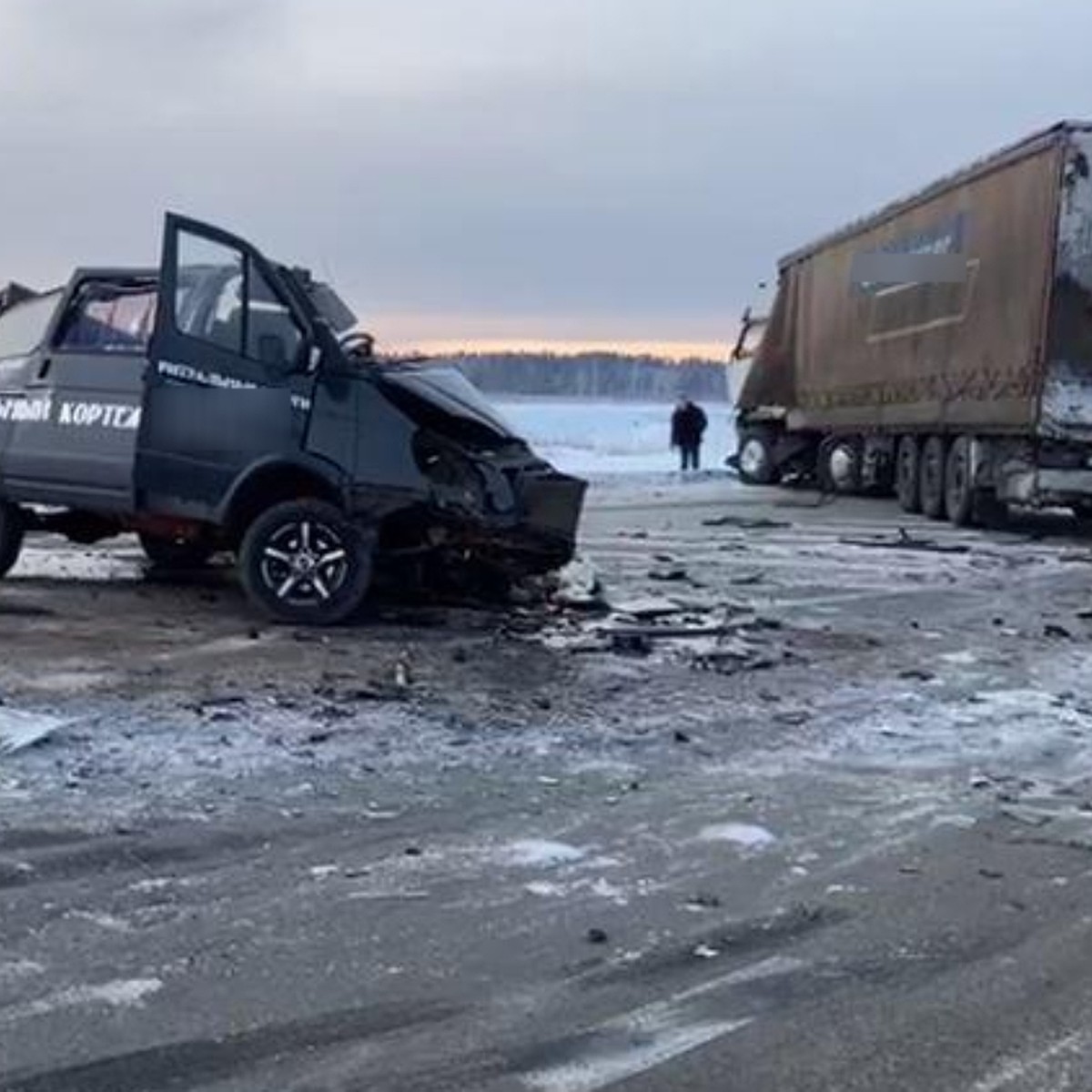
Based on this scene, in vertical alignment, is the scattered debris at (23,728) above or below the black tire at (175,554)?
below

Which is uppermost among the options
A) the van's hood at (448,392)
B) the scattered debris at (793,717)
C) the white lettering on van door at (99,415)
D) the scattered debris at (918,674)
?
the van's hood at (448,392)

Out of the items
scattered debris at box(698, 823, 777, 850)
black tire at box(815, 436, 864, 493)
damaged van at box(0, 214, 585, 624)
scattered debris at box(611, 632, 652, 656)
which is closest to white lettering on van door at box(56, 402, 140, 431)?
damaged van at box(0, 214, 585, 624)

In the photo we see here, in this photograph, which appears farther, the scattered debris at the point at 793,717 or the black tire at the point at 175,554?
the black tire at the point at 175,554

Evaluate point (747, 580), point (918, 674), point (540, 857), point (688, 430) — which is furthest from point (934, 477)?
point (540, 857)

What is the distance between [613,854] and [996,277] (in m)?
15.5

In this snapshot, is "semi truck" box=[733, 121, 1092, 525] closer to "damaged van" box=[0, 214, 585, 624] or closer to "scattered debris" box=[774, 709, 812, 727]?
"damaged van" box=[0, 214, 585, 624]

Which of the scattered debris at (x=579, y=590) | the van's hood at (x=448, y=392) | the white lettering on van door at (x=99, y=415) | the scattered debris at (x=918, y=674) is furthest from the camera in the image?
the scattered debris at (x=579, y=590)

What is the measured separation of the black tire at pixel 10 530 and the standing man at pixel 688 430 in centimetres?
2821

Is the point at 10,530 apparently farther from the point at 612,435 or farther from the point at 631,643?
the point at 612,435

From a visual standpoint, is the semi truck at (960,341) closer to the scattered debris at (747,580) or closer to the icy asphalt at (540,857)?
the scattered debris at (747,580)

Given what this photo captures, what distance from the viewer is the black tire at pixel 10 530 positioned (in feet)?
40.3

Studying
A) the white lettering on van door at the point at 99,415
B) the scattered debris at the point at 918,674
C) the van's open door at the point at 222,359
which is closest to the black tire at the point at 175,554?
the white lettering on van door at the point at 99,415

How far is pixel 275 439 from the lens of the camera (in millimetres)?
10914

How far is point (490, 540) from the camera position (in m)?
11.2
